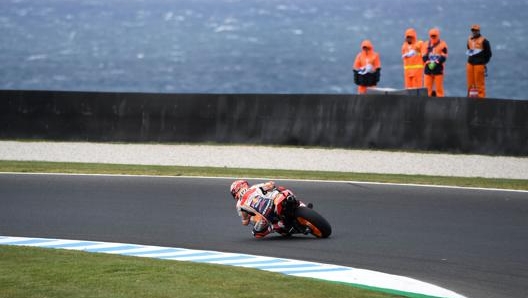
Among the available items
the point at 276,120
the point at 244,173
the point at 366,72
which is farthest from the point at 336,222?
the point at 366,72

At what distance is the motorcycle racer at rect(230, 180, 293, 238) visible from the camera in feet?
45.4

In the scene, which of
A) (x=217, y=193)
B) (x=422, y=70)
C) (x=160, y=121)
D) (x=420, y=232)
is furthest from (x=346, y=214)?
(x=422, y=70)

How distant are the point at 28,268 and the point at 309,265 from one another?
9.21ft


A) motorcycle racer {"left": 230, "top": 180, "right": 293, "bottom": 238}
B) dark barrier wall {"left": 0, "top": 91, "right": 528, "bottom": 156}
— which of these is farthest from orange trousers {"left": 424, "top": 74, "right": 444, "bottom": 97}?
motorcycle racer {"left": 230, "top": 180, "right": 293, "bottom": 238}

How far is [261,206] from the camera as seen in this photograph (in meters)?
13.8

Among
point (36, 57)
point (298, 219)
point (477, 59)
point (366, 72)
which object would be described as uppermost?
point (477, 59)

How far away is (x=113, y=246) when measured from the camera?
1348 cm

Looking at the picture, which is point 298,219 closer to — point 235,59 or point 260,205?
point 260,205

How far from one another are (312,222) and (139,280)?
11.4 feet

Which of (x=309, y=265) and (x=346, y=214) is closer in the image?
(x=309, y=265)

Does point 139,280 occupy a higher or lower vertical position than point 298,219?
higher

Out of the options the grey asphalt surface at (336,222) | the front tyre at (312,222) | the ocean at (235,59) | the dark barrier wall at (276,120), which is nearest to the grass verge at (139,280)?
the grey asphalt surface at (336,222)

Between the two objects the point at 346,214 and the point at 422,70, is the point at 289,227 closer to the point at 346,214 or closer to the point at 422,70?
the point at 346,214

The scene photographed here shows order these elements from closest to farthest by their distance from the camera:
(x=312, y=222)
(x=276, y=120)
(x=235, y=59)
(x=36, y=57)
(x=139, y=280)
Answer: (x=139, y=280)
(x=312, y=222)
(x=276, y=120)
(x=235, y=59)
(x=36, y=57)
